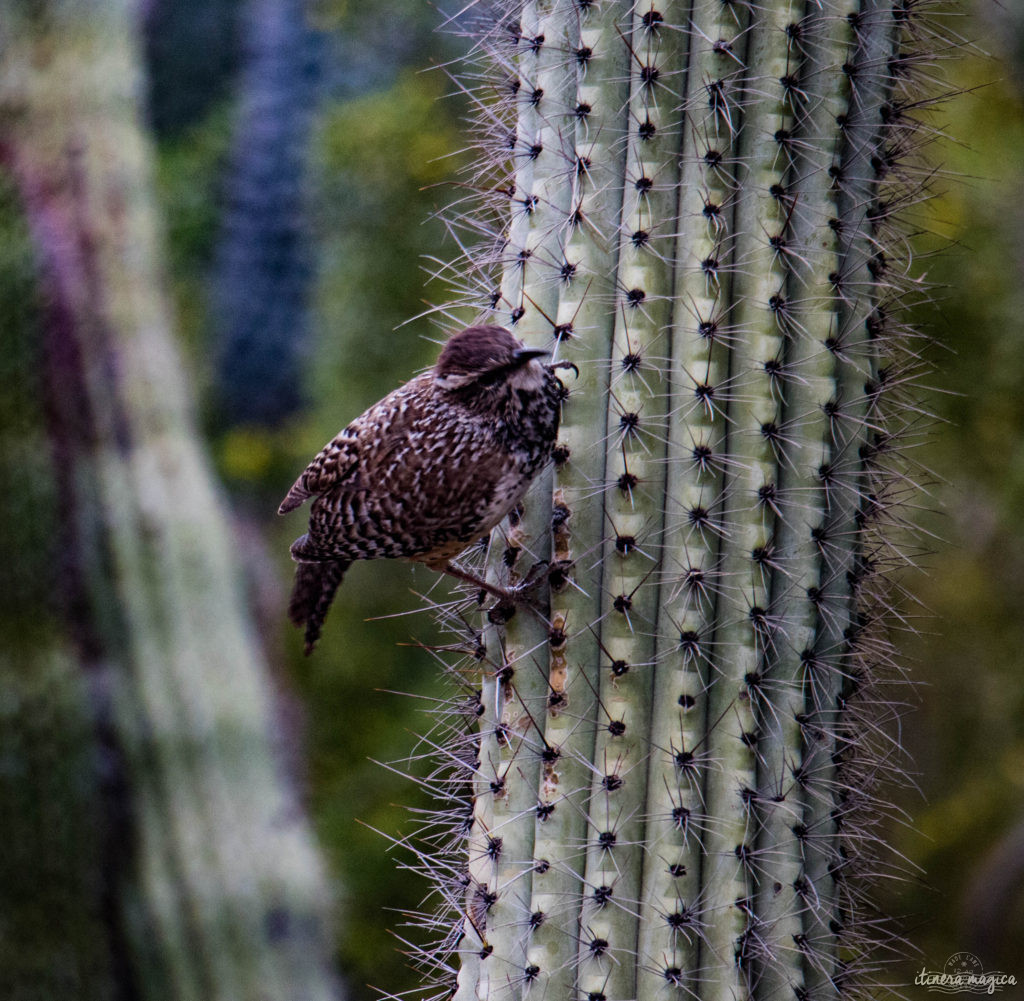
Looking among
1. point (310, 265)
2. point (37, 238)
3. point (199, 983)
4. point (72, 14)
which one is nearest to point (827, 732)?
point (199, 983)

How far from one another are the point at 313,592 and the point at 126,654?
1.18 metres

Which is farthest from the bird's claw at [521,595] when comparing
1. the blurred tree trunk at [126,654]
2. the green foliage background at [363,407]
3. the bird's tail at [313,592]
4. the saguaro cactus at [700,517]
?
the blurred tree trunk at [126,654]

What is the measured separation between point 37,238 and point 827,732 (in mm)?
2170

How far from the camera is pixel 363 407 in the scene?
2627 mm

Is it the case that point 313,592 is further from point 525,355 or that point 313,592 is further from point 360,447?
point 525,355

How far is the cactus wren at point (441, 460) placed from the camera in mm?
1048

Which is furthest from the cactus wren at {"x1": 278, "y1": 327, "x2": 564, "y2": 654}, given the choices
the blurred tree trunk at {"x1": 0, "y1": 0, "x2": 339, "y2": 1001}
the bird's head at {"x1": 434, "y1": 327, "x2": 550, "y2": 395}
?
the blurred tree trunk at {"x1": 0, "y1": 0, "x2": 339, "y2": 1001}

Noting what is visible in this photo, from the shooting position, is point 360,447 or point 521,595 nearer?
point 521,595

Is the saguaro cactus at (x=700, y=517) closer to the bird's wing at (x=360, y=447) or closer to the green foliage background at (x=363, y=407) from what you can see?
the bird's wing at (x=360, y=447)

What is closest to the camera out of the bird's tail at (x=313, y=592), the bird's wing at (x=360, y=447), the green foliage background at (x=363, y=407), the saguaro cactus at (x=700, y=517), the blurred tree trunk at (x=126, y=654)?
the saguaro cactus at (x=700, y=517)

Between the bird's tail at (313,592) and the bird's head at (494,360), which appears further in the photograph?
the bird's tail at (313,592)

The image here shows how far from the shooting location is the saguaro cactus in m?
0.98

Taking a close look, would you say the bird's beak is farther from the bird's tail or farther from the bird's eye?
the bird's tail

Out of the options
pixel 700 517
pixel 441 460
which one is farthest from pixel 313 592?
pixel 700 517
